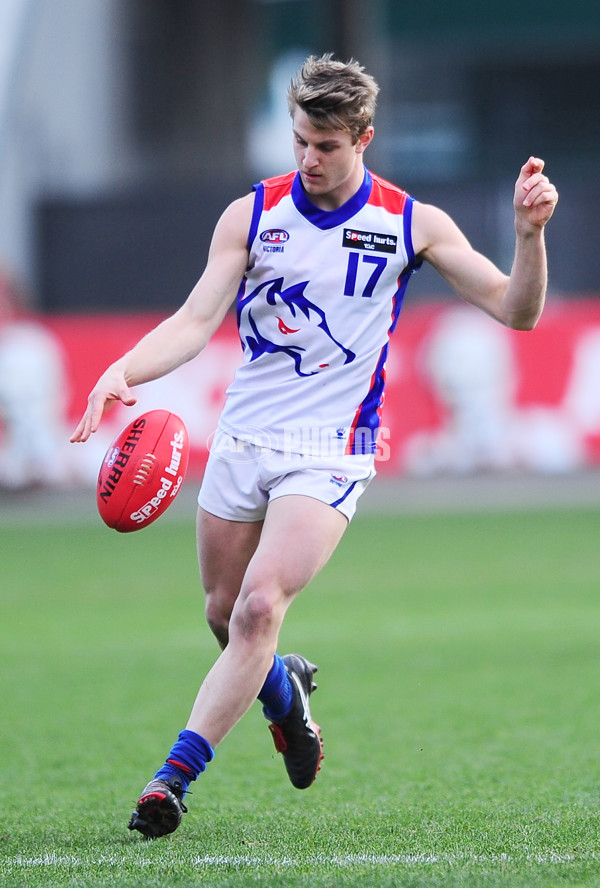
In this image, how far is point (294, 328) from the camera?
470 centimetres

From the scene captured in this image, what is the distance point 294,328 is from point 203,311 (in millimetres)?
325

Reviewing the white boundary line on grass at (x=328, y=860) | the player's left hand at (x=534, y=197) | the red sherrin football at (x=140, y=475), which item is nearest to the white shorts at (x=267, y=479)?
the red sherrin football at (x=140, y=475)

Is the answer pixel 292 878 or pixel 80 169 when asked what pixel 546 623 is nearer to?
pixel 292 878

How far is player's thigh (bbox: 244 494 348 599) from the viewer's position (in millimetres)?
4383

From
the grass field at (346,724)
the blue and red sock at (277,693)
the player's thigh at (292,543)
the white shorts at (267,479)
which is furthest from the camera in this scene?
the blue and red sock at (277,693)

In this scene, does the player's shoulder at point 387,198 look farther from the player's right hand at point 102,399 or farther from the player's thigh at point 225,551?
the player's thigh at point 225,551

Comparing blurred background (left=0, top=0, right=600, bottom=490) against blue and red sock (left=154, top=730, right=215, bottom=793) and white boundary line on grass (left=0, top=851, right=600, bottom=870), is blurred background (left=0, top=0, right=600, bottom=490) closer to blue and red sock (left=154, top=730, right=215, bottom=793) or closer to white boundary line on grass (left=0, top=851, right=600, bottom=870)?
blue and red sock (left=154, top=730, right=215, bottom=793)

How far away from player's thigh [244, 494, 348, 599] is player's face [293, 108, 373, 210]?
1070 millimetres

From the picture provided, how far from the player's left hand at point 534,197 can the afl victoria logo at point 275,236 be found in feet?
2.67

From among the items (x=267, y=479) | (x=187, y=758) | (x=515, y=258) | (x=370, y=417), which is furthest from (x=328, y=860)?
(x=515, y=258)

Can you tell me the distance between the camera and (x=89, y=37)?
2434cm

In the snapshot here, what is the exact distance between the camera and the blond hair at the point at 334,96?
4.43 meters

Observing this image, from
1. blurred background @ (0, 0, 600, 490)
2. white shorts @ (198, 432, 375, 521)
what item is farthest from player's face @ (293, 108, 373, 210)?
blurred background @ (0, 0, 600, 490)

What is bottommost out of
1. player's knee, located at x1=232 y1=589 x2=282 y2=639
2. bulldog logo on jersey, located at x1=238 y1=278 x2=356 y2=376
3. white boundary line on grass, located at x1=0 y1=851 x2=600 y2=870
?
white boundary line on grass, located at x1=0 y1=851 x2=600 y2=870
